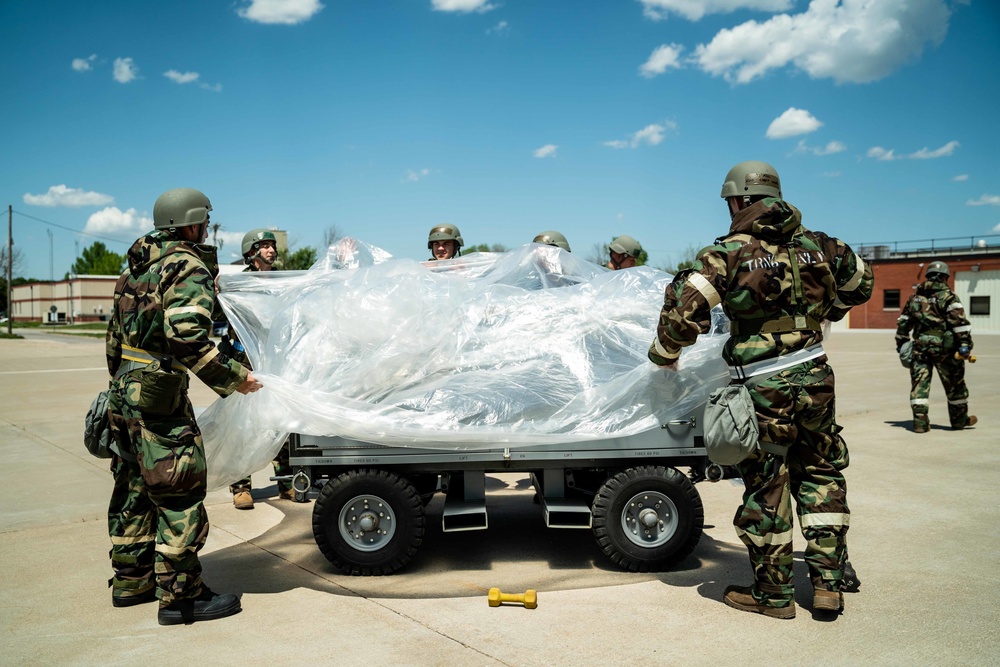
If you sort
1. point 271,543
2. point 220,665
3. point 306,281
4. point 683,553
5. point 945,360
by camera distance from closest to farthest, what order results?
point 220,665, point 683,553, point 306,281, point 271,543, point 945,360

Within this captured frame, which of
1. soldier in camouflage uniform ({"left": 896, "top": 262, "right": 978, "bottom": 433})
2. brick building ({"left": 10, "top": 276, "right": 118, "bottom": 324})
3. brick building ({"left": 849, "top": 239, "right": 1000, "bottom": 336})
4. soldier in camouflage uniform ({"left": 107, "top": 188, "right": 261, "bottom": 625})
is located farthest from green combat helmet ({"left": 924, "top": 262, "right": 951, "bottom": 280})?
brick building ({"left": 10, "top": 276, "right": 118, "bottom": 324})

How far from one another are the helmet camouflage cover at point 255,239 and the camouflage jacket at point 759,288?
3939 millimetres

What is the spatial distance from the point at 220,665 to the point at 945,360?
358 inches

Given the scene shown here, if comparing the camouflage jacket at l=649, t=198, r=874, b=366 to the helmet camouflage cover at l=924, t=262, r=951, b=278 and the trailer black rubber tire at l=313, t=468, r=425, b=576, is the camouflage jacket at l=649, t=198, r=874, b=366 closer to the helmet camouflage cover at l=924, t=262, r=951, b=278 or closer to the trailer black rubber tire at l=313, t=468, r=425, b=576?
the trailer black rubber tire at l=313, t=468, r=425, b=576

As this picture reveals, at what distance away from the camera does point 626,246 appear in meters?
7.27

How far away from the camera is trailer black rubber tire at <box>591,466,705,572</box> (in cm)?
Result: 464

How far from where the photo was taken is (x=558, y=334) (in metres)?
4.91

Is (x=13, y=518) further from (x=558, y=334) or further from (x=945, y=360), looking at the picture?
(x=945, y=360)

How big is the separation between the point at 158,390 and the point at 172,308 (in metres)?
0.41

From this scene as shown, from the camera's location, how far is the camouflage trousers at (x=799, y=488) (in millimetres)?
4012

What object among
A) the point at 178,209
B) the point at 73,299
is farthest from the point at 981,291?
the point at 73,299

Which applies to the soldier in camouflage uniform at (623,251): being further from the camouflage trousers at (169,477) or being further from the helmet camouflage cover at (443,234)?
the camouflage trousers at (169,477)

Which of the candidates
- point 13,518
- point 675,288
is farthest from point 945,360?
point 13,518

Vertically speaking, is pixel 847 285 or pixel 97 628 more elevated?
pixel 847 285
